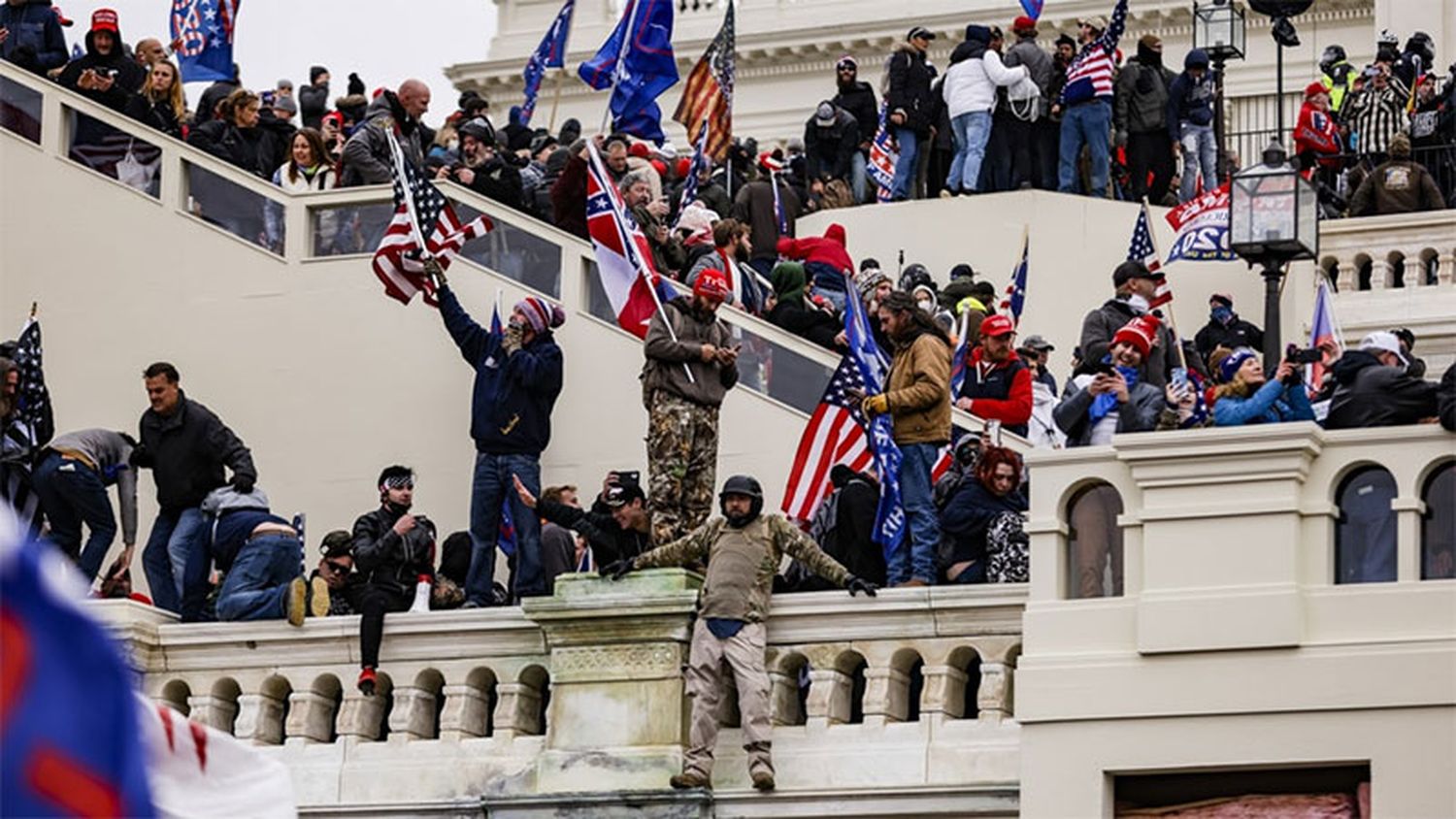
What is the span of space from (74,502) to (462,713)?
341cm

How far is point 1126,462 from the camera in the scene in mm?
12867

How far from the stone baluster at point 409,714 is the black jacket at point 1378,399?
4.63 m

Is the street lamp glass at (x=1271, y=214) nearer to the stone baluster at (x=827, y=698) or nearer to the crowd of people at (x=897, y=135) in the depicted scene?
the stone baluster at (x=827, y=698)

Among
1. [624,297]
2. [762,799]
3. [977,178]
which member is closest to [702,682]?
[762,799]

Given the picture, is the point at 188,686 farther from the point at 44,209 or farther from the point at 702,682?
the point at 44,209

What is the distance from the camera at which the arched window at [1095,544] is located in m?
13.0

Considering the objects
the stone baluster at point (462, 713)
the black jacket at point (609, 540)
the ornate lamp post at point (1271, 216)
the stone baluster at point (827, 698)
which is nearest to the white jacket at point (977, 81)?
the black jacket at point (609, 540)

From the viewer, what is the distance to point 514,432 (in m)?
17.4

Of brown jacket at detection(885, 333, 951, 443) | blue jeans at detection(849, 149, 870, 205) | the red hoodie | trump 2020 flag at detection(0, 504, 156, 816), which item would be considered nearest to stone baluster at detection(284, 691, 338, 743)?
brown jacket at detection(885, 333, 951, 443)

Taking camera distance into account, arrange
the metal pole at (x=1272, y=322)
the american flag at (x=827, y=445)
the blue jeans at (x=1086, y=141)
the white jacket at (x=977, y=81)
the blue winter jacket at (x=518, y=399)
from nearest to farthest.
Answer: the metal pole at (x=1272, y=322) < the american flag at (x=827, y=445) < the blue winter jacket at (x=518, y=399) < the white jacket at (x=977, y=81) < the blue jeans at (x=1086, y=141)

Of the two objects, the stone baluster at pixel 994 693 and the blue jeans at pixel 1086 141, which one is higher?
the blue jeans at pixel 1086 141

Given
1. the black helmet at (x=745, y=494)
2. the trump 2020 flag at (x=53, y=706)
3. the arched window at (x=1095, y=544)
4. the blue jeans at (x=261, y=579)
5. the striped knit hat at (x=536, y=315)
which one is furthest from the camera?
the striped knit hat at (x=536, y=315)

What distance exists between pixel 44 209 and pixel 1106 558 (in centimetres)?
1215

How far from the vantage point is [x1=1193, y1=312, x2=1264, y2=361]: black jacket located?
68.1 ft
